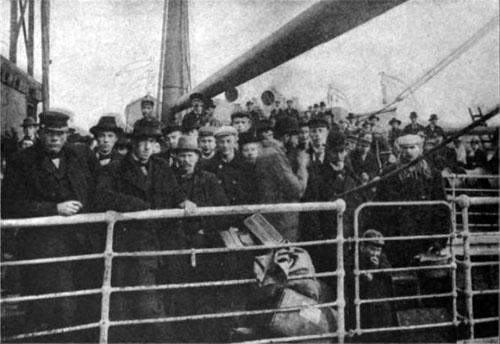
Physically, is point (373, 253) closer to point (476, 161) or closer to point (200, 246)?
point (200, 246)

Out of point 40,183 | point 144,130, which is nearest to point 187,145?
point 144,130

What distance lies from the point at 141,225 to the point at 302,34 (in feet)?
4.77

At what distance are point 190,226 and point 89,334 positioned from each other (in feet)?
2.64

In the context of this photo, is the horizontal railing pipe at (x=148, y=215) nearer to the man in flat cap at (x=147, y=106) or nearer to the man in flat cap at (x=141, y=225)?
the man in flat cap at (x=141, y=225)

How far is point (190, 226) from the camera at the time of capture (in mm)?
2516

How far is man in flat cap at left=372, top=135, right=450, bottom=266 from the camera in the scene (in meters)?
2.90

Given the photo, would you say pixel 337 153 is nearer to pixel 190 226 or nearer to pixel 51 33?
pixel 190 226

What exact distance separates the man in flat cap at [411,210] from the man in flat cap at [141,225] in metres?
1.49

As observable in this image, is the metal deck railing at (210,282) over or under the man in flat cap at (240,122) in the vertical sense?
under

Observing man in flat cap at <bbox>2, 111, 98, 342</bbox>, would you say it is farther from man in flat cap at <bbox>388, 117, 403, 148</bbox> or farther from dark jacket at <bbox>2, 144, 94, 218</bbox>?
man in flat cap at <bbox>388, 117, 403, 148</bbox>

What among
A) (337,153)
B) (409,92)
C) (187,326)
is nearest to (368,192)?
(337,153)

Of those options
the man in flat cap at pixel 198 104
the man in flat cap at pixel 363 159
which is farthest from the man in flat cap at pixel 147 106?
the man in flat cap at pixel 363 159

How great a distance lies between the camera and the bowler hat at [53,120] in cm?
225

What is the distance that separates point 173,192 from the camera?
2498 mm
